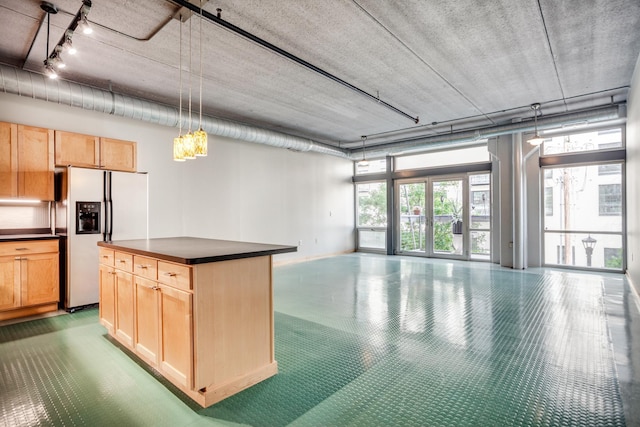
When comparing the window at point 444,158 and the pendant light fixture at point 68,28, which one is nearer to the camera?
the pendant light fixture at point 68,28

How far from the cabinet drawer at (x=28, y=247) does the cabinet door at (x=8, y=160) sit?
61 cm

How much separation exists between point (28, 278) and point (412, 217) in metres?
8.18

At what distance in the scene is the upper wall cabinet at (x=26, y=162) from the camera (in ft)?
12.9

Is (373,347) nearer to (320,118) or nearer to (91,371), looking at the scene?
(91,371)

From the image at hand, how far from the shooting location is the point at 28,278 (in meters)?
3.98

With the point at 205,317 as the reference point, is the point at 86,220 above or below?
above

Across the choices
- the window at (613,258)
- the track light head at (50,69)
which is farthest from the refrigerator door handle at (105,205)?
the window at (613,258)

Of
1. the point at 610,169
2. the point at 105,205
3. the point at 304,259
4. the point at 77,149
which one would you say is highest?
the point at 77,149

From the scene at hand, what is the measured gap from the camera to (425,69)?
14.2ft

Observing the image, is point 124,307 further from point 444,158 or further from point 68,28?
point 444,158

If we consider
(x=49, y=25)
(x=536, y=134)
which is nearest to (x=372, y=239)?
(x=536, y=134)

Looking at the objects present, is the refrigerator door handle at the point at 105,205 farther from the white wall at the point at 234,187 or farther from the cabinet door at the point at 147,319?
the cabinet door at the point at 147,319

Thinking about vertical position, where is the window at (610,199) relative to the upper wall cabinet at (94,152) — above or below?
below

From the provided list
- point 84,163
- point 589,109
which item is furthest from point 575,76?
point 84,163
